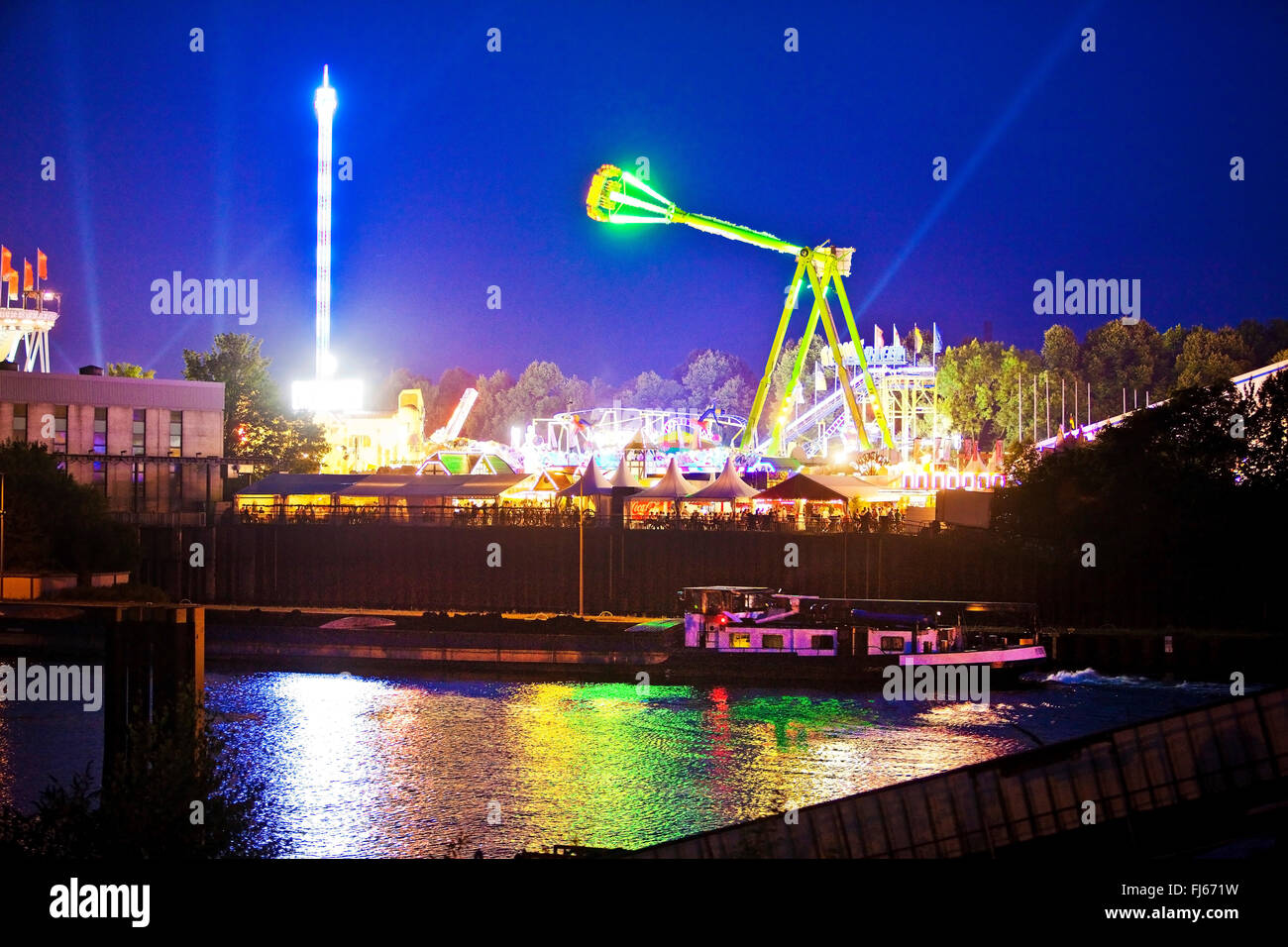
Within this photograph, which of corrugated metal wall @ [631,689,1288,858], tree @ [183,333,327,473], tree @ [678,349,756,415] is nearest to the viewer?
corrugated metal wall @ [631,689,1288,858]

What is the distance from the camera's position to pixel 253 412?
280 ft

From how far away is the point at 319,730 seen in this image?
102ft

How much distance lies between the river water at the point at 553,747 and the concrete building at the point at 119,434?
2341 centimetres

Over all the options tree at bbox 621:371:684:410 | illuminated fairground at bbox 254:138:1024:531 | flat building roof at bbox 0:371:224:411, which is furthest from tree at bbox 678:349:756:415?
flat building roof at bbox 0:371:224:411

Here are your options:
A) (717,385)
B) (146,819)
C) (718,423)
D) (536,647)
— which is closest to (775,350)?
(718,423)

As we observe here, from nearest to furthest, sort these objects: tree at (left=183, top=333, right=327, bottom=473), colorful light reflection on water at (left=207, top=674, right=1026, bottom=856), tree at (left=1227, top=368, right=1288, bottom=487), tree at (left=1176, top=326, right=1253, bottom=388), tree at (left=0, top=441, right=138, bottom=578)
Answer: colorful light reflection on water at (left=207, top=674, right=1026, bottom=856), tree at (left=1227, top=368, right=1288, bottom=487), tree at (left=0, top=441, right=138, bottom=578), tree at (left=183, top=333, right=327, bottom=473), tree at (left=1176, top=326, right=1253, bottom=388)

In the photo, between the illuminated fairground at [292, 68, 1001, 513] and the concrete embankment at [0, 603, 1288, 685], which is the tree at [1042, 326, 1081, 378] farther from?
the concrete embankment at [0, 603, 1288, 685]

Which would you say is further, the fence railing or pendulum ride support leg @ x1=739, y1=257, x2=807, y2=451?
pendulum ride support leg @ x1=739, y1=257, x2=807, y2=451

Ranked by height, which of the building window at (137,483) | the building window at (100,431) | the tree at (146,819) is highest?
the building window at (100,431)

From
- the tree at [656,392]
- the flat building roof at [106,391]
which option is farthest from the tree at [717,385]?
the flat building roof at [106,391]

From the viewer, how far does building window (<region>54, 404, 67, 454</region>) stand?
60.1 meters

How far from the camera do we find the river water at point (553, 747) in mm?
23016

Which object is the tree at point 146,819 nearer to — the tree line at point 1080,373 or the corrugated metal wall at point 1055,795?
the corrugated metal wall at point 1055,795
